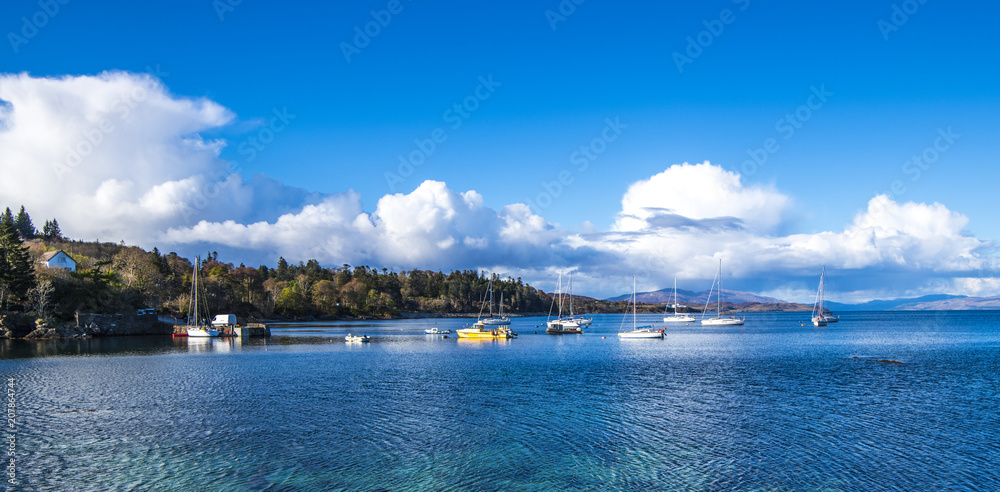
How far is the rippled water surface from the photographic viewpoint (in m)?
21.4

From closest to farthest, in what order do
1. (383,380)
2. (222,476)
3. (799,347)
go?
(222,476) < (383,380) < (799,347)

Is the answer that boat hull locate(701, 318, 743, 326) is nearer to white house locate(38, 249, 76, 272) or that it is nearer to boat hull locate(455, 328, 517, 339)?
boat hull locate(455, 328, 517, 339)

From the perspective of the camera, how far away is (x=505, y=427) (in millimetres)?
29281

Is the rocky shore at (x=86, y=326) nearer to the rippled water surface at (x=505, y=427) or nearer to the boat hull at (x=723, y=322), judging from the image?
the rippled water surface at (x=505, y=427)

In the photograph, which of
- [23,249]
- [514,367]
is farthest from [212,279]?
[514,367]

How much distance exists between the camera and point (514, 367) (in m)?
57.1

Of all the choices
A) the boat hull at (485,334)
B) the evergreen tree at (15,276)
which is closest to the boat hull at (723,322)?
the boat hull at (485,334)

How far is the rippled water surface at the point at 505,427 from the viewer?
2141 cm

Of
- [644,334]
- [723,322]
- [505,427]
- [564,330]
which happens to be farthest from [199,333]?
[723,322]

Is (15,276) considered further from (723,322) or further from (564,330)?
(723,322)

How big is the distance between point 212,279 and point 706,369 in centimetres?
14197

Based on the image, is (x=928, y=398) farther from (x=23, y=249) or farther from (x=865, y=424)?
(x=23, y=249)

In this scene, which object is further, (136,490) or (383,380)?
(383,380)

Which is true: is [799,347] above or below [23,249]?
below
